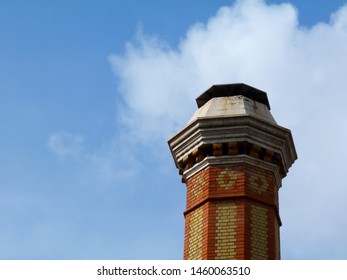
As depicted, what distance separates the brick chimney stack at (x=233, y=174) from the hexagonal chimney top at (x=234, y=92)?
20mm

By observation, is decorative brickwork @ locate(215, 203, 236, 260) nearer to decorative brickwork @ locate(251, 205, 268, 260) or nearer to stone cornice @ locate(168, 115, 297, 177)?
decorative brickwork @ locate(251, 205, 268, 260)

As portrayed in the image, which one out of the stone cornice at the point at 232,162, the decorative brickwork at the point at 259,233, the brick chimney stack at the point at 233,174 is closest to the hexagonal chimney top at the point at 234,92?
the brick chimney stack at the point at 233,174

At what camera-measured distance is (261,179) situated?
14344mm

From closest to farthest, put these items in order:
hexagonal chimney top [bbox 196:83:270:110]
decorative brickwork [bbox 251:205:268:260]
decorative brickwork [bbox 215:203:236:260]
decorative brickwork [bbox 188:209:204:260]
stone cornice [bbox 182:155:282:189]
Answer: decorative brickwork [bbox 215:203:236:260], decorative brickwork [bbox 251:205:268:260], decorative brickwork [bbox 188:209:204:260], stone cornice [bbox 182:155:282:189], hexagonal chimney top [bbox 196:83:270:110]

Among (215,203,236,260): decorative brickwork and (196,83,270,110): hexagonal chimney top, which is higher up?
(196,83,270,110): hexagonal chimney top

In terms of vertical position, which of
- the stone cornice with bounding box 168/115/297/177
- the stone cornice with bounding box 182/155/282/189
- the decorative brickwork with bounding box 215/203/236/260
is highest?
the stone cornice with bounding box 168/115/297/177

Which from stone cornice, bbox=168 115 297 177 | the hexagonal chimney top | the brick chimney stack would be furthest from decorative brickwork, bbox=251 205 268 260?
the hexagonal chimney top

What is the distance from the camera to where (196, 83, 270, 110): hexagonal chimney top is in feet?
50.2

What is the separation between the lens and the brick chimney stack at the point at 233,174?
13602 mm

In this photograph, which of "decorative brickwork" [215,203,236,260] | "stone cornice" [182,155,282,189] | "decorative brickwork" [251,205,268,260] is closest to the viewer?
"decorative brickwork" [215,203,236,260]

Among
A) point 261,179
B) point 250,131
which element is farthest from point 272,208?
point 250,131

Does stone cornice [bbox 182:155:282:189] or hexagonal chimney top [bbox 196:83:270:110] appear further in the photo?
hexagonal chimney top [bbox 196:83:270:110]

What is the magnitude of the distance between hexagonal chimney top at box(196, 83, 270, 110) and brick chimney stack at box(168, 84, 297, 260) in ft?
0.06

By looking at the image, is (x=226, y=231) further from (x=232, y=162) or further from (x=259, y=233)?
(x=232, y=162)
